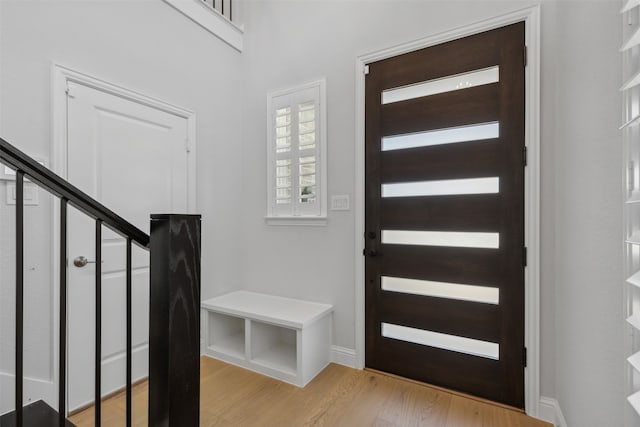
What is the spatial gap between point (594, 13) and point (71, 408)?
10.9 ft

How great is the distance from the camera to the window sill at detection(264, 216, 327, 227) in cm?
247

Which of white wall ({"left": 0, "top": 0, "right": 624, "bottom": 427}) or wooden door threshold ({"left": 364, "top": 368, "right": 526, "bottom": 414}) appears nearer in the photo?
white wall ({"left": 0, "top": 0, "right": 624, "bottom": 427})

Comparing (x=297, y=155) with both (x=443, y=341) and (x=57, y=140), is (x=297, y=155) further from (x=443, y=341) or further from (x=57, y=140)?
(x=443, y=341)

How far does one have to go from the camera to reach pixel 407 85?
2117 mm

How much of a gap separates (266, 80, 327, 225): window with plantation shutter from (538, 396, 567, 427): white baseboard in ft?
5.84

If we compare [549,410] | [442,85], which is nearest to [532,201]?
[442,85]

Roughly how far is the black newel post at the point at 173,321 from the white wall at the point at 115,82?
3.79ft

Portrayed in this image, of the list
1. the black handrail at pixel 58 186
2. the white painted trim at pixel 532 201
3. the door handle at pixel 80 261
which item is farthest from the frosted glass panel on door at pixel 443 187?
the door handle at pixel 80 261

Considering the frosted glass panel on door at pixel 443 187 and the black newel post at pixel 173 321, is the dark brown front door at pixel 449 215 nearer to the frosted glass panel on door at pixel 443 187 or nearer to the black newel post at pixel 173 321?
the frosted glass panel on door at pixel 443 187

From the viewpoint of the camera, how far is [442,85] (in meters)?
2.02

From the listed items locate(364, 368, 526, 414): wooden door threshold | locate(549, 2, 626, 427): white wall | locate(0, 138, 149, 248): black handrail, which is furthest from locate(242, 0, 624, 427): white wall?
locate(0, 138, 149, 248): black handrail

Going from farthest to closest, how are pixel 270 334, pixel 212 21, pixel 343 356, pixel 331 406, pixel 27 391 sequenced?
pixel 212 21, pixel 270 334, pixel 343 356, pixel 331 406, pixel 27 391

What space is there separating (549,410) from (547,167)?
1.38 m

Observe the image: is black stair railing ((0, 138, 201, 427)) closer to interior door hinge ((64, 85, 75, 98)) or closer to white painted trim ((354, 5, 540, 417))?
interior door hinge ((64, 85, 75, 98))
